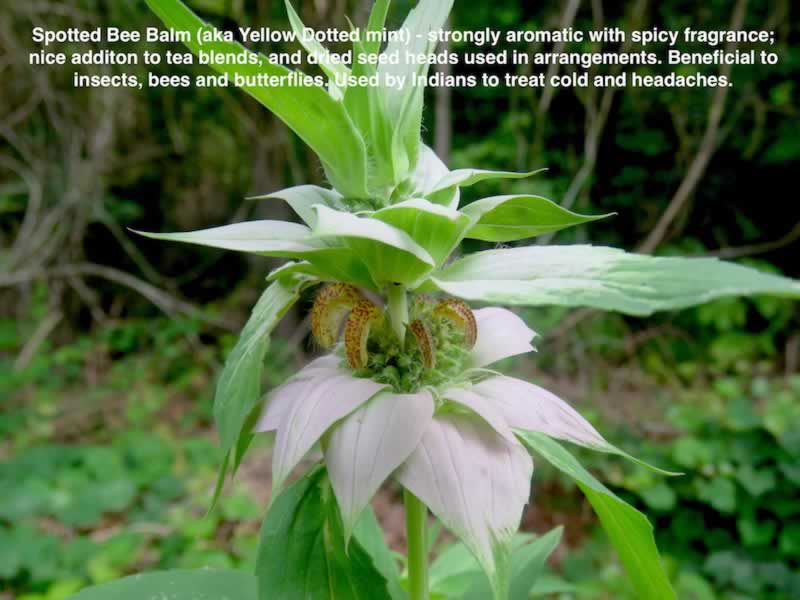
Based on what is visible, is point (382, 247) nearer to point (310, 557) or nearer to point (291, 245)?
point (291, 245)

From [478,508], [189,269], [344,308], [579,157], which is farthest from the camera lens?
[189,269]

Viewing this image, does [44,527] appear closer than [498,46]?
Yes

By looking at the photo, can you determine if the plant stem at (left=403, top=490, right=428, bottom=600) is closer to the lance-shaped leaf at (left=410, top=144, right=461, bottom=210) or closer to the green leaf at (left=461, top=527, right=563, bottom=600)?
the green leaf at (left=461, top=527, right=563, bottom=600)

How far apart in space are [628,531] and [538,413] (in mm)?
93

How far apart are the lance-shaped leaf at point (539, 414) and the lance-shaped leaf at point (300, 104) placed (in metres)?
0.13

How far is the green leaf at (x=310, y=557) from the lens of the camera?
11.5 inches

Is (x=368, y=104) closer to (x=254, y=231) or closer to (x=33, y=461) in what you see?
(x=254, y=231)

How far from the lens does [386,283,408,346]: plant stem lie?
32 cm

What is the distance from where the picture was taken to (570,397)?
1.94 metres

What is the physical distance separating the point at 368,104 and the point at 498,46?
1884 millimetres

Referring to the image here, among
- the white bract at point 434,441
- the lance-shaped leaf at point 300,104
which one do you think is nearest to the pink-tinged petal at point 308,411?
the white bract at point 434,441

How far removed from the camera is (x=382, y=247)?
281 millimetres

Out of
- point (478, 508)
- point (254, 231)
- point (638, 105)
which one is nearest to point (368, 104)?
point (254, 231)

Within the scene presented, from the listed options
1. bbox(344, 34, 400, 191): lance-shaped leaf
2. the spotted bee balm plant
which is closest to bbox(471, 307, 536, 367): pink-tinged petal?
the spotted bee balm plant
